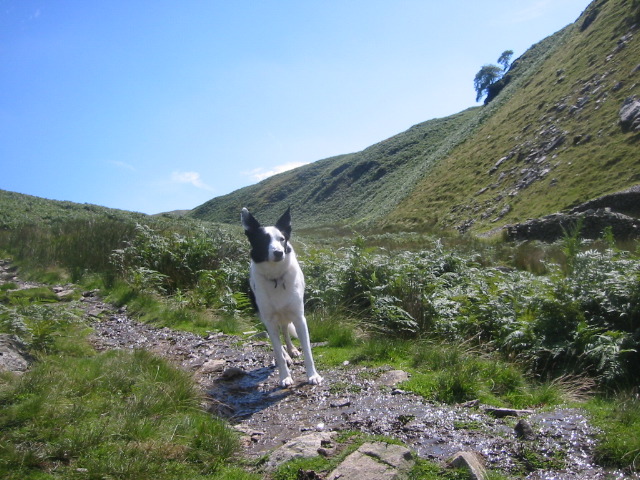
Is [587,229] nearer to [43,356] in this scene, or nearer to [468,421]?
[468,421]

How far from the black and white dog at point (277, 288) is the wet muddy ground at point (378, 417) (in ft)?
1.43

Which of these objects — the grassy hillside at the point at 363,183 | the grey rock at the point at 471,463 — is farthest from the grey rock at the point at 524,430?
the grassy hillside at the point at 363,183

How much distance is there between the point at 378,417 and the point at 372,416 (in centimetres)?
6

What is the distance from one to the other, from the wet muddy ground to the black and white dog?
1.43ft

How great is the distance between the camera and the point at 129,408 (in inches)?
184

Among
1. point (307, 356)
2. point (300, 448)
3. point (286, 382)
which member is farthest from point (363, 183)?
point (300, 448)

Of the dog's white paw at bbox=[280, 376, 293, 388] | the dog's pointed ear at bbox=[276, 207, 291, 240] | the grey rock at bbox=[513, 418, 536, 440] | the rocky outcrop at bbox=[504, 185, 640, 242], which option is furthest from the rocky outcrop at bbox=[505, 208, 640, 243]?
the grey rock at bbox=[513, 418, 536, 440]

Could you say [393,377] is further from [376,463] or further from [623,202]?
[623,202]

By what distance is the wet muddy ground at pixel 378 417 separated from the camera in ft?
13.0

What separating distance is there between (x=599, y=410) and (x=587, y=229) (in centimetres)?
1755

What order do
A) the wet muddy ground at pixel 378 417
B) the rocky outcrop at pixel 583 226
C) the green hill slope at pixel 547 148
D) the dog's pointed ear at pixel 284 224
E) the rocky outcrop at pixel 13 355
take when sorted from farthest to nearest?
the green hill slope at pixel 547 148 < the rocky outcrop at pixel 583 226 < the dog's pointed ear at pixel 284 224 < the rocky outcrop at pixel 13 355 < the wet muddy ground at pixel 378 417

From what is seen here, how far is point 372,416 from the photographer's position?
4922 millimetres

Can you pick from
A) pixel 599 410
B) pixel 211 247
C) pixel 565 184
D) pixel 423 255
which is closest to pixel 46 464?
pixel 599 410

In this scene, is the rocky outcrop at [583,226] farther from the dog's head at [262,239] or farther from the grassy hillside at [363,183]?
the grassy hillside at [363,183]
